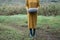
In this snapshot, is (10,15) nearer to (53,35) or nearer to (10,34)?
(10,34)

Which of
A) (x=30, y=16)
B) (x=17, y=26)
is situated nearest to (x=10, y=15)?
(x=17, y=26)

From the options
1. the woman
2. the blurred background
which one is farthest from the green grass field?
the woman

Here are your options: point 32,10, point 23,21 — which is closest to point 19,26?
point 23,21

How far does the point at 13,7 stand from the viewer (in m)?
3.53

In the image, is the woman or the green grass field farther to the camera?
the green grass field

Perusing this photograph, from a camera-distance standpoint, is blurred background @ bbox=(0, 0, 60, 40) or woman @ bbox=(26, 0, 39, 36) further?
→ blurred background @ bbox=(0, 0, 60, 40)

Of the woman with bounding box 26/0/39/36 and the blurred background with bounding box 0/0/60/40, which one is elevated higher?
the woman with bounding box 26/0/39/36

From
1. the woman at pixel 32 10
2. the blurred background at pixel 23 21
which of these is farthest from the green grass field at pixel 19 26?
the woman at pixel 32 10

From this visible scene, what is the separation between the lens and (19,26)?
3.11 metres

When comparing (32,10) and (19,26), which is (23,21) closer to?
(19,26)

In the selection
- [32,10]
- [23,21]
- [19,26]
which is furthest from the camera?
[23,21]

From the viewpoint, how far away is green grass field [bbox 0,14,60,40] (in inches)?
108

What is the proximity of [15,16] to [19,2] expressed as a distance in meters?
0.30

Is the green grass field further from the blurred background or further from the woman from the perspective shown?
the woman
